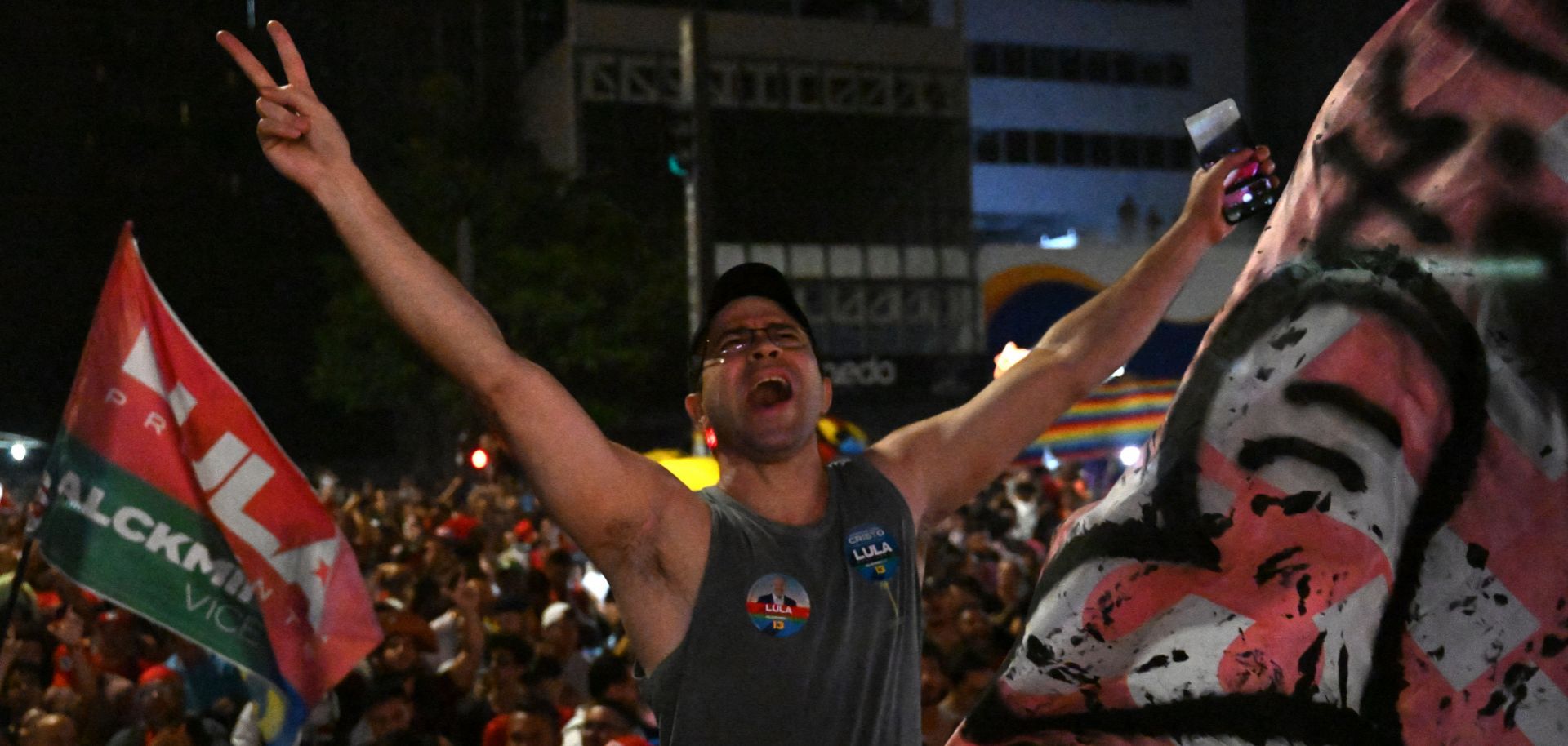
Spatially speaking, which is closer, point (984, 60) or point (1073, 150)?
point (984, 60)

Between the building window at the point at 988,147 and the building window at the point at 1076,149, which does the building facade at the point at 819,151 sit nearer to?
the building window at the point at 988,147

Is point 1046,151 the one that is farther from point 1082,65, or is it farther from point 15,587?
point 15,587

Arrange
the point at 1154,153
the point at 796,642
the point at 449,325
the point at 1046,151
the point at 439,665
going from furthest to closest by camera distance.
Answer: the point at 1154,153 < the point at 1046,151 < the point at 439,665 < the point at 796,642 < the point at 449,325

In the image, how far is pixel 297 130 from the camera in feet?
7.87

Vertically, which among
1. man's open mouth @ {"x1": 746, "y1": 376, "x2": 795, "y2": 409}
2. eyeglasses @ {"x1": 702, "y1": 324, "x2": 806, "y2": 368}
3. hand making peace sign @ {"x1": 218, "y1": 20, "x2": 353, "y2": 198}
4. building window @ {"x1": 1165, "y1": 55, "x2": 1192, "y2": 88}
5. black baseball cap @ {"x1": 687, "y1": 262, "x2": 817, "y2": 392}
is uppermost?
building window @ {"x1": 1165, "y1": 55, "x2": 1192, "y2": 88}

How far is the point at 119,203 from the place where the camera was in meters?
37.7

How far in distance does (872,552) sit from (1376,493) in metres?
1.15

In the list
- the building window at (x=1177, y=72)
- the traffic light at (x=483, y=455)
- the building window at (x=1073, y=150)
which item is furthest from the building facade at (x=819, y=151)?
the traffic light at (x=483, y=455)

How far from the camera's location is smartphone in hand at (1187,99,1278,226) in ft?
9.34

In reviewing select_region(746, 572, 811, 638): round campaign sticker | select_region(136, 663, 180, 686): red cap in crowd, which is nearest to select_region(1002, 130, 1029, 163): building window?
select_region(136, 663, 180, 686): red cap in crowd

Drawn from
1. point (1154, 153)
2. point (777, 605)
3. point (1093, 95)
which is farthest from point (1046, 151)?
point (777, 605)

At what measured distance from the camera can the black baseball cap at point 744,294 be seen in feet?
9.31

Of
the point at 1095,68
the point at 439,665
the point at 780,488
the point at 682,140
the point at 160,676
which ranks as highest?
the point at 1095,68

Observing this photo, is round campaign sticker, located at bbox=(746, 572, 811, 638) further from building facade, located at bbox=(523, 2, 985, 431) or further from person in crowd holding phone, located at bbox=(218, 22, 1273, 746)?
building facade, located at bbox=(523, 2, 985, 431)
